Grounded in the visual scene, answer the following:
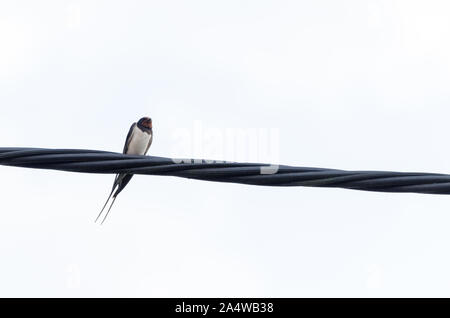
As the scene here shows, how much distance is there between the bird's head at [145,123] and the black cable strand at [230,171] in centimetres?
489

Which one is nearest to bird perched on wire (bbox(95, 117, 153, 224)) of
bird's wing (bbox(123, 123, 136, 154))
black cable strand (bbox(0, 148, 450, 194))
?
bird's wing (bbox(123, 123, 136, 154))

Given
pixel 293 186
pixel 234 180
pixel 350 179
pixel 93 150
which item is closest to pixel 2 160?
pixel 93 150

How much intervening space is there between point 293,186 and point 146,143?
4878 millimetres

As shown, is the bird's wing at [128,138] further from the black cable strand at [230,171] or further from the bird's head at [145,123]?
the black cable strand at [230,171]

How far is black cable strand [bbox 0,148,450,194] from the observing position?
2.82 meters

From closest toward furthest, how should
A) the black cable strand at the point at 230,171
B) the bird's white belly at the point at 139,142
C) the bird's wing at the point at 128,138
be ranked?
1. the black cable strand at the point at 230,171
2. the bird's white belly at the point at 139,142
3. the bird's wing at the point at 128,138

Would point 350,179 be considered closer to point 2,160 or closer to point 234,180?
point 234,180

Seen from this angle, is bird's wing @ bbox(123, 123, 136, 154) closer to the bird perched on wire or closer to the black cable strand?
the bird perched on wire

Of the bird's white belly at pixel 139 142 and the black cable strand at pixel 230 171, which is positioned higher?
the bird's white belly at pixel 139 142

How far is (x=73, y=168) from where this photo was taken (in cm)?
288

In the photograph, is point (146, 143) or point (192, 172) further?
point (146, 143)

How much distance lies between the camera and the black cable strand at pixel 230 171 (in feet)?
9.25

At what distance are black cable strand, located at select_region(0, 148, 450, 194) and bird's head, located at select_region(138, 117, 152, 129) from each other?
4890 mm

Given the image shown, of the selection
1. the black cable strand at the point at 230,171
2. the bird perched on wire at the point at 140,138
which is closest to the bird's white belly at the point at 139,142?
the bird perched on wire at the point at 140,138
